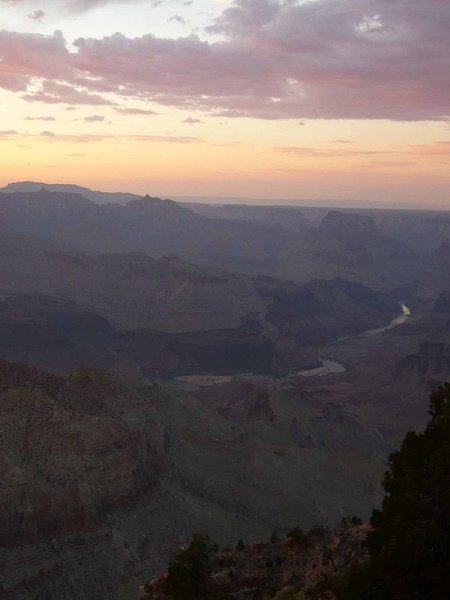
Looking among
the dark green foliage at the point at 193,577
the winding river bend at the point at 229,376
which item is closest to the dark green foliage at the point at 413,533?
the dark green foliage at the point at 193,577

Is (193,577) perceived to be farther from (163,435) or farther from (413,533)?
(163,435)

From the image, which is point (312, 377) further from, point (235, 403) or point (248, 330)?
point (235, 403)

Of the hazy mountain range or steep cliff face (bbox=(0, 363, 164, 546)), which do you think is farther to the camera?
the hazy mountain range

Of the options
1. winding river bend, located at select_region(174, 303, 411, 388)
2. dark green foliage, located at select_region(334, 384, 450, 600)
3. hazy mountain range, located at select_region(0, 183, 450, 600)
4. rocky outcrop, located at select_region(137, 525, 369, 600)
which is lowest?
winding river bend, located at select_region(174, 303, 411, 388)

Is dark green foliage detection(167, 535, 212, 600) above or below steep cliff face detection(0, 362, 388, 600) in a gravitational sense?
above

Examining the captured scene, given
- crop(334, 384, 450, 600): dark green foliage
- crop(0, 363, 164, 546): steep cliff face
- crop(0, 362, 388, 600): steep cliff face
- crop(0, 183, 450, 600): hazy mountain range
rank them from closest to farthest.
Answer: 1. crop(334, 384, 450, 600): dark green foliage
2. crop(0, 362, 388, 600): steep cliff face
3. crop(0, 363, 164, 546): steep cliff face
4. crop(0, 183, 450, 600): hazy mountain range

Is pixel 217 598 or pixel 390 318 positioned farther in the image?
pixel 390 318

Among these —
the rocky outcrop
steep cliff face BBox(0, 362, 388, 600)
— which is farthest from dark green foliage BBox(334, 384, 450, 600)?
steep cliff face BBox(0, 362, 388, 600)

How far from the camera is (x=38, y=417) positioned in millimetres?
41688

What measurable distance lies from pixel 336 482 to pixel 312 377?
67.2 m

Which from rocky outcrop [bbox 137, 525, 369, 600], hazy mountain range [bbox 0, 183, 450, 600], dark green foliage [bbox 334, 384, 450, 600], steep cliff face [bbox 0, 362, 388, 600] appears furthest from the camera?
hazy mountain range [bbox 0, 183, 450, 600]

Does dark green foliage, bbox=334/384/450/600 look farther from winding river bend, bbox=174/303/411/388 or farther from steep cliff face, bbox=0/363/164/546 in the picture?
winding river bend, bbox=174/303/411/388

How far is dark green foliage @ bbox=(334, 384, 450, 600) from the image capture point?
15.4m

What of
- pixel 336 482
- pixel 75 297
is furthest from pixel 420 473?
pixel 75 297
